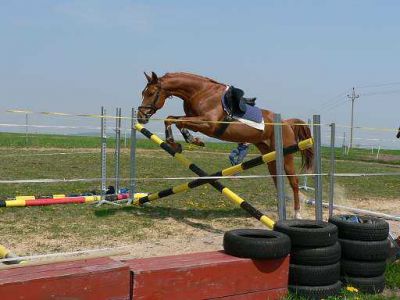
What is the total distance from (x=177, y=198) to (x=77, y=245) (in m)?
4.37

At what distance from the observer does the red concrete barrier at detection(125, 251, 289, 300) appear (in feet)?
11.4

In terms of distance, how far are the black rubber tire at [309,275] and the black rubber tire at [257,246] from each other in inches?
9.5

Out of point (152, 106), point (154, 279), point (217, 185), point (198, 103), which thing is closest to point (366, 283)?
point (154, 279)

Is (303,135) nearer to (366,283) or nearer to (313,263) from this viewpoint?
(366,283)

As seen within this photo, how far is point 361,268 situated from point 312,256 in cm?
60

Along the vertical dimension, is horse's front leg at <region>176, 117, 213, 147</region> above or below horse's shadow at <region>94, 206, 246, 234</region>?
above

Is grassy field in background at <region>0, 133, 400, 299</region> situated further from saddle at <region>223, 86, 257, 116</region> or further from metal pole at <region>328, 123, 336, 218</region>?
saddle at <region>223, 86, 257, 116</region>

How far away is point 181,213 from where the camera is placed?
8.31m

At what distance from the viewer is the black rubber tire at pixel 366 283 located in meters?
4.44

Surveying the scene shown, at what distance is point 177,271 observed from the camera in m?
3.56

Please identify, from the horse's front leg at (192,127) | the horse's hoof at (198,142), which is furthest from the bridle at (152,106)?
the horse's hoof at (198,142)

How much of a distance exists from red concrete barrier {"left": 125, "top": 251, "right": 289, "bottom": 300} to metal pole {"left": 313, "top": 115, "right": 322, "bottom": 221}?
1.93 m

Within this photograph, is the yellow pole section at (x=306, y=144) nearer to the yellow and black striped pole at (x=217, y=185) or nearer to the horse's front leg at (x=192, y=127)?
the yellow and black striped pole at (x=217, y=185)

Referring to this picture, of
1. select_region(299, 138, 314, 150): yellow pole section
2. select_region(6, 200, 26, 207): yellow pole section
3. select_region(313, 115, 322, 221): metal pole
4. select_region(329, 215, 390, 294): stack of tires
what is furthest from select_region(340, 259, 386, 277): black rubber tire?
select_region(6, 200, 26, 207): yellow pole section
